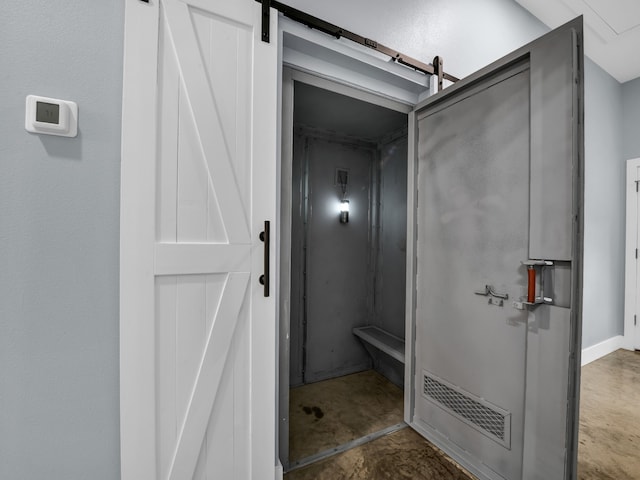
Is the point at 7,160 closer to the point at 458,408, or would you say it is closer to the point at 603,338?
the point at 458,408

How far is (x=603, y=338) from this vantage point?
3299 millimetres

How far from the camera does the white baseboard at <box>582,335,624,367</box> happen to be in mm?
3077

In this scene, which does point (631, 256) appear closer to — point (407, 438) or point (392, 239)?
point (392, 239)

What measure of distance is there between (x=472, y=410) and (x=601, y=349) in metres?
2.99

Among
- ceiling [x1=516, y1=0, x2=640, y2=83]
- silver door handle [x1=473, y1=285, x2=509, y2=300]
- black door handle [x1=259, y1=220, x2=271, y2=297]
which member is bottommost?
silver door handle [x1=473, y1=285, x2=509, y2=300]

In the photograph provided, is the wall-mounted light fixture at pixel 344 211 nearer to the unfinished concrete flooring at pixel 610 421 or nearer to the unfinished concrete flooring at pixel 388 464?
the unfinished concrete flooring at pixel 388 464

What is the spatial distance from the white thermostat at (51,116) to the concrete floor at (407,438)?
2.06 metres

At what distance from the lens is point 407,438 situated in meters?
1.90

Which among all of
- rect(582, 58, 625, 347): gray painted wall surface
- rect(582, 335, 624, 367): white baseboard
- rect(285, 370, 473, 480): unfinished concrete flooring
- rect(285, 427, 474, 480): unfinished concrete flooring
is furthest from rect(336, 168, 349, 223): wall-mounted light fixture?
rect(582, 335, 624, 367): white baseboard

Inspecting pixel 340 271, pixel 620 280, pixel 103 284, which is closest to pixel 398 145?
pixel 340 271

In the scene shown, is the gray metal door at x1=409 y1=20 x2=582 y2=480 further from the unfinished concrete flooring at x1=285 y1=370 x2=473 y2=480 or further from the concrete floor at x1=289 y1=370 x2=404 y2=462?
the concrete floor at x1=289 y1=370 x2=404 y2=462

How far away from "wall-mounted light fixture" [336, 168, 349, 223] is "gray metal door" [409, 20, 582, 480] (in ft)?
3.39

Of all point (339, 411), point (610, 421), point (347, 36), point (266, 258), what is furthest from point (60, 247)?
point (610, 421)

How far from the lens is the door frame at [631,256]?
131 inches
